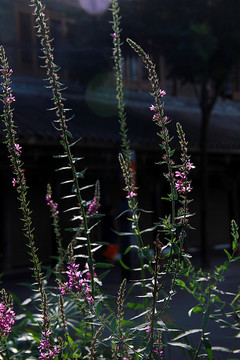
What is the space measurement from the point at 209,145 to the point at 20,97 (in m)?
4.72

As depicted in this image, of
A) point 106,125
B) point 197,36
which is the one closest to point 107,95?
point 106,125

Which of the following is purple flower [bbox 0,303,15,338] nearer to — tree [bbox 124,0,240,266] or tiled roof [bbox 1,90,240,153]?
tiled roof [bbox 1,90,240,153]

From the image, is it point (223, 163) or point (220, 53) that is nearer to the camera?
point (220, 53)

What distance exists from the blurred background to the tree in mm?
22

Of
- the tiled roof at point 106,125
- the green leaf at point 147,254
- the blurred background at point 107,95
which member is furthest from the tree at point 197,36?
the green leaf at point 147,254

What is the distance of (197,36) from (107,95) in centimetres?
460

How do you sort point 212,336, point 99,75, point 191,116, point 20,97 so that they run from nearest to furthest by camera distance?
point 212,336
point 20,97
point 99,75
point 191,116

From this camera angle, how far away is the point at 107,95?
16828mm

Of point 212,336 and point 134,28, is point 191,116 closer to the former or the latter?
point 134,28

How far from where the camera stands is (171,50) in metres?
13.3

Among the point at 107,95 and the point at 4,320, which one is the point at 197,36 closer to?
the point at 107,95

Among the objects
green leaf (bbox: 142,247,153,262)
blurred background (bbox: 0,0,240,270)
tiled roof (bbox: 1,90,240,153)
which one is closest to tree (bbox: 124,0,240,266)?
blurred background (bbox: 0,0,240,270)

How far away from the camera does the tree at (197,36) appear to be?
1280cm

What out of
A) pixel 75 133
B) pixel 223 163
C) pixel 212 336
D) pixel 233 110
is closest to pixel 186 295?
pixel 212 336
